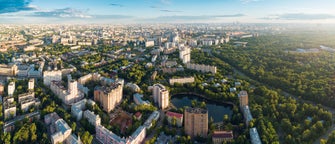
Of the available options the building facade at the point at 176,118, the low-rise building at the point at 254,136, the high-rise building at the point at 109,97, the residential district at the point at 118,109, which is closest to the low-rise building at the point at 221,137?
the residential district at the point at 118,109

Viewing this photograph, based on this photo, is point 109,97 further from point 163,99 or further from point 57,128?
point 57,128

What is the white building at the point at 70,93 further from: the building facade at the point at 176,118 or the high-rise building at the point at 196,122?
the high-rise building at the point at 196,122

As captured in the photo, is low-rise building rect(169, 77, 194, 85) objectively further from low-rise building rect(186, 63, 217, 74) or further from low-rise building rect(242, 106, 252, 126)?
low-rise building rect(242, 106, 252, 126)

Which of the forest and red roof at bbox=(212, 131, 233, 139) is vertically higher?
the forest

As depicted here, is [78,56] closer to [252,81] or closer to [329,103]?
[252,81]

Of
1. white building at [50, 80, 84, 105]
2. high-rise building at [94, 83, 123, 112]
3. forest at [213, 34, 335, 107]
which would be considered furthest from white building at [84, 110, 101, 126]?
forest at [213, 34, 335, 107]

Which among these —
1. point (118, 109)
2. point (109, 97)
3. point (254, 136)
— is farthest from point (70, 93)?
point (254, 136)
